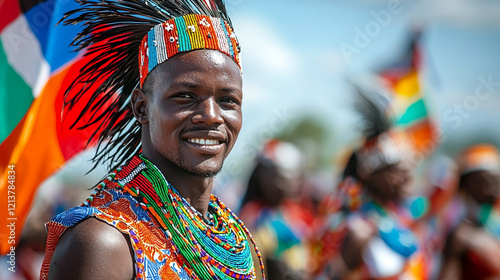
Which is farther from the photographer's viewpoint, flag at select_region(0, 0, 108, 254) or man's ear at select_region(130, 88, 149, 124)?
flag at select_region(0, 0, 108, 254)

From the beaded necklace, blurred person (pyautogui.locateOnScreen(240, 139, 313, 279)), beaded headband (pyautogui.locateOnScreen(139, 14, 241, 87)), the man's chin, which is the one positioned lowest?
blurred person (pyautogui.locateOnScreen(240, 139, 313, 279))

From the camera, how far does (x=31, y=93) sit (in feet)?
8.42

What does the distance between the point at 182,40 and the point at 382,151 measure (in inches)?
188

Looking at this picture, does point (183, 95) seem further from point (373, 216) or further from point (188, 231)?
point (373, 216)

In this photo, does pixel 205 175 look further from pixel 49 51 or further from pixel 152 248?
pixel 49 51

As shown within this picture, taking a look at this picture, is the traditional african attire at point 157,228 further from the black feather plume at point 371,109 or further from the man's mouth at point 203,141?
the black feather plume at point 371,109

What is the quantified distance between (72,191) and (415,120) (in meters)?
7.84

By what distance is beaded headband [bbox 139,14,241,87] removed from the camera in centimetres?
209

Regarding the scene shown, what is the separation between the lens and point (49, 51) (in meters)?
2.58

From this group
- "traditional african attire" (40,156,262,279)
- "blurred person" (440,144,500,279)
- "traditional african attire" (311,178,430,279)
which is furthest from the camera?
"blurred person" (440,144,500,279)

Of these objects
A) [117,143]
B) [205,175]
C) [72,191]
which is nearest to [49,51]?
[117,143]

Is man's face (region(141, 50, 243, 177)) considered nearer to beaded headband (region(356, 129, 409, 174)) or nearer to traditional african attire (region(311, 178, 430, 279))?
traditional african attire (region(311, 178, 430, 279))

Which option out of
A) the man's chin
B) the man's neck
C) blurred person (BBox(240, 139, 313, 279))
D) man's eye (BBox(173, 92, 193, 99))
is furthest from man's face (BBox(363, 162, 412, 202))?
man's eye (BBox(173, 92, 193, 99))

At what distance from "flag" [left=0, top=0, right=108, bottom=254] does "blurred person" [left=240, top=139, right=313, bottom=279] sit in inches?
149
